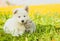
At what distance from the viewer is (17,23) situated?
1.29 meters

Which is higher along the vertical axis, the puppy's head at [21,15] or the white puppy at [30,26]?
the puppy's head at [21,15]

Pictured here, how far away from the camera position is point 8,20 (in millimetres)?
1321

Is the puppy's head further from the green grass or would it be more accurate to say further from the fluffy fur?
the green grass

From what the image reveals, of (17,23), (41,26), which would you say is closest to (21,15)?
(17,23)

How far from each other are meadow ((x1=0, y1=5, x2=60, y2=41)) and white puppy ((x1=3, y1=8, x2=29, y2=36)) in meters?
0.04

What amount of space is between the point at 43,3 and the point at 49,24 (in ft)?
0.93

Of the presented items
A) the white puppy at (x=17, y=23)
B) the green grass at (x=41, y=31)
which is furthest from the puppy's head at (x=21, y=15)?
the green grass at (x=41, y=31)

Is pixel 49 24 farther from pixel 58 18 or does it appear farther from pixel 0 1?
pixel 0 1

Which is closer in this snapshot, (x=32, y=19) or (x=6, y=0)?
(x=32, y=19)

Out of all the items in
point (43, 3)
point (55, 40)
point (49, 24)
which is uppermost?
point (43, 3)

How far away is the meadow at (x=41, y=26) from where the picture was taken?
3.88 feet

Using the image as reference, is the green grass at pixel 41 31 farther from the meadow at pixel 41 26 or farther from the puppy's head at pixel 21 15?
the puppy's head at pixel 21 15

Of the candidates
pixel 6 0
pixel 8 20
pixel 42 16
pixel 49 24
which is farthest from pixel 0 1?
pixel 49 24

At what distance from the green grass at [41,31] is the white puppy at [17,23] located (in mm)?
40
